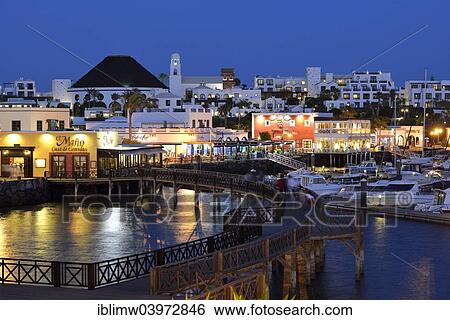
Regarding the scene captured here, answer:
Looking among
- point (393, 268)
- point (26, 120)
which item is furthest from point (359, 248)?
point (26, 120)

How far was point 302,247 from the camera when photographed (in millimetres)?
32875

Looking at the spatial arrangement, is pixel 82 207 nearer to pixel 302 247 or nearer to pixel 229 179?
pixel 229 179

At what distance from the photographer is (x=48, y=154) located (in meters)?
69.4

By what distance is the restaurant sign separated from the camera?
69438 mm

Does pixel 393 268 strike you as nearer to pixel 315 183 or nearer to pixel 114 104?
pixel 315 183

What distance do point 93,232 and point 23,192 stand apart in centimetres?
1729

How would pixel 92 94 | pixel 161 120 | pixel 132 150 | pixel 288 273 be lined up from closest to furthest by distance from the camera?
1. pixel 288 273
2. pixel 132 150
3. pixel 161 120
4. pixel 92 94

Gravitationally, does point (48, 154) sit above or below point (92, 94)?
below

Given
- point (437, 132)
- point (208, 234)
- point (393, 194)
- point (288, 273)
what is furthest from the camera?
point (437, 132)

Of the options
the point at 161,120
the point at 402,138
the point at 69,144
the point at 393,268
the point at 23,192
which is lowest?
the point at 393,268

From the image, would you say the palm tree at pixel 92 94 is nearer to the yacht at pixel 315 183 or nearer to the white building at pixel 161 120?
the white building at pixel 161 120

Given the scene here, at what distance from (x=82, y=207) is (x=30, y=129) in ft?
51.9

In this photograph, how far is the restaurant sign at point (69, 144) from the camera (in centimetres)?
6944

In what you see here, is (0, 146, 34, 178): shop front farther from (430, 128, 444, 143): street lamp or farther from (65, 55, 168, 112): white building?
(65, 55, 168, 112): white building
